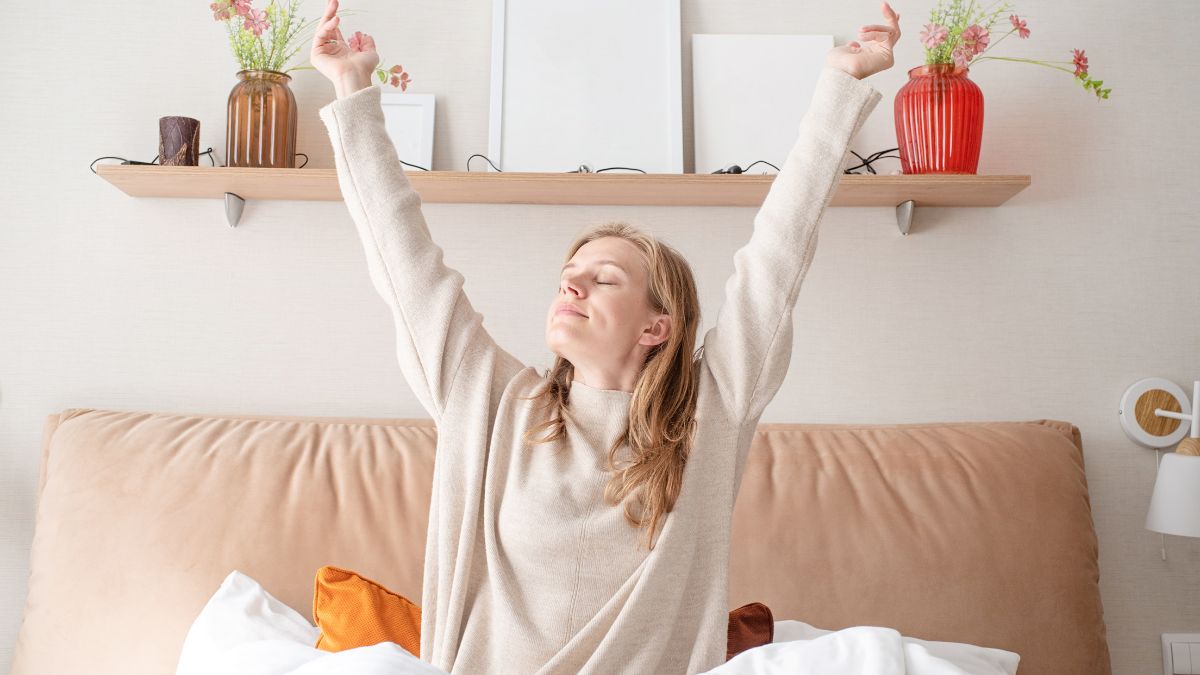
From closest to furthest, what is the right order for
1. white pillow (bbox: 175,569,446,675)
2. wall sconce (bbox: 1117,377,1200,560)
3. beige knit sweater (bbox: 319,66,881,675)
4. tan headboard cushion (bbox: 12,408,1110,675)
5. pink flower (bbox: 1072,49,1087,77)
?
white pillow (bbox: 175,569,446,675)
beige knit sweater (bbox: 319,66,881,675)
tan headboard cushion (bbox: 12,408,1110,675)
wall sconce (bbox: 1117,377,1200,560)
pink flower (bbox: 1072,49,1087,77)

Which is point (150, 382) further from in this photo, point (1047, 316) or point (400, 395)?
point (1047, 316)

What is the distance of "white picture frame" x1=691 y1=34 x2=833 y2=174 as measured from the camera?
194 cm

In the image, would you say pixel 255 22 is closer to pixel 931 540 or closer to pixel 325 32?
pixel 325 32

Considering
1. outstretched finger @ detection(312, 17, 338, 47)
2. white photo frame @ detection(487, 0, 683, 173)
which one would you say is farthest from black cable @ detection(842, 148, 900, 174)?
outstretched finger @ detection(312, 17, 338, 47)

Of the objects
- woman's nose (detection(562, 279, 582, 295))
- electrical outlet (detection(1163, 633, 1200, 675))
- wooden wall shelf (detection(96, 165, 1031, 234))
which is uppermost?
wooden wall shelf (detection(96, 165, 1031, 234))

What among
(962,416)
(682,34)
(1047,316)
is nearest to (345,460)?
(682,34)

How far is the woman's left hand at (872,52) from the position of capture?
134 cm

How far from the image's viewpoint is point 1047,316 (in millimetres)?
1997

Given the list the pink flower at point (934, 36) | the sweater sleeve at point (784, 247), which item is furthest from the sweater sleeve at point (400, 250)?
the pink flower at point (934, 36)

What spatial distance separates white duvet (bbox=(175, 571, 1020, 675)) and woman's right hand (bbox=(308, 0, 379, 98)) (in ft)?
2.54

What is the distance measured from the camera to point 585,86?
1.96 metres

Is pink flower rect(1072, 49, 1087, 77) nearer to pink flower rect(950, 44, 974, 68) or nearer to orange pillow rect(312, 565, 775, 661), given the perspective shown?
pink flower rect(950, 44, 974, 68)

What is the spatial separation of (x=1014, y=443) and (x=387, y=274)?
123cm

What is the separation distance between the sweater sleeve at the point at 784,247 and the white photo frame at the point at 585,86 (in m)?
0.60
